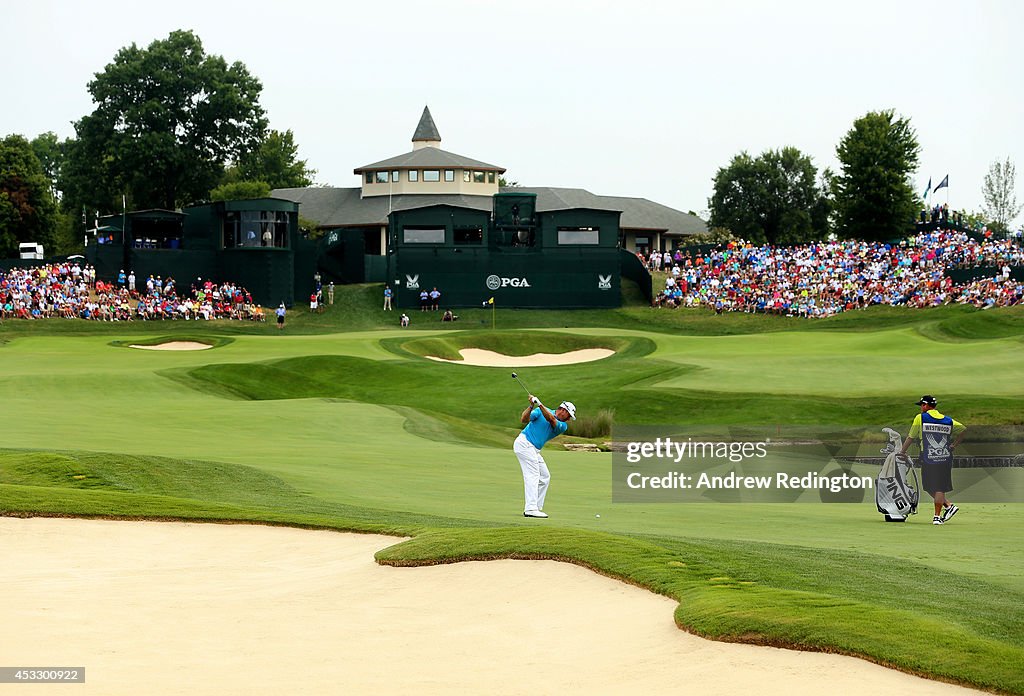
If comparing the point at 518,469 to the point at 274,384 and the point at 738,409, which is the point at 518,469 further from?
the point at 274,384

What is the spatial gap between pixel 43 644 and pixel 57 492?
9.08 metres

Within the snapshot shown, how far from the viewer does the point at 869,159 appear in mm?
98562

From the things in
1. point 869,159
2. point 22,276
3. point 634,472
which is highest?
point 869,159

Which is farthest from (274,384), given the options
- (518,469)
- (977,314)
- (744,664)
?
(744,664)

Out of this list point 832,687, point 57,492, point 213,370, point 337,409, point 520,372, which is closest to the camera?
point 832,687

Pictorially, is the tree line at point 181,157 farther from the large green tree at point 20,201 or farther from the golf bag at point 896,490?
the golf bag at point 896,490

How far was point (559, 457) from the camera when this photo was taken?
30.8 meters

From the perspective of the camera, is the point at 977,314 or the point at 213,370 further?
the point at 977,314

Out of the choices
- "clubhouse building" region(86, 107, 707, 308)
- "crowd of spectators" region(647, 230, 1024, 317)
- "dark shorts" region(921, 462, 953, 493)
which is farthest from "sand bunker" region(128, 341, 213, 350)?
"dark shorts" region(921, 462, 953, 493)

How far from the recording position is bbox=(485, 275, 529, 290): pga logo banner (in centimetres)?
7762

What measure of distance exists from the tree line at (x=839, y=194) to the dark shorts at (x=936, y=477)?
81257mm

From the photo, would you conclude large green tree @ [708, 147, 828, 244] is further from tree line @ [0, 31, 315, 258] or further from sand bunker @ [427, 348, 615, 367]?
sand bunker @ [427, 348, 615, 367]

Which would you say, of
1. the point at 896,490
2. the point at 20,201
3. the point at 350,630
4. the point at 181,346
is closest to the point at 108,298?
the point at 181,346

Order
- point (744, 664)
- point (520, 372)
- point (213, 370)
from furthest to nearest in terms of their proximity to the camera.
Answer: point (520, 372)
point (213, 370)
point (744, 664)
